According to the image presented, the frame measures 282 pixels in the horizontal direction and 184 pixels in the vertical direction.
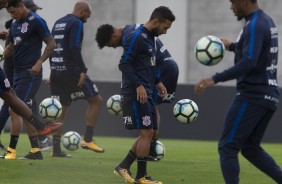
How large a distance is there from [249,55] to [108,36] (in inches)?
123

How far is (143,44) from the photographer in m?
9.02

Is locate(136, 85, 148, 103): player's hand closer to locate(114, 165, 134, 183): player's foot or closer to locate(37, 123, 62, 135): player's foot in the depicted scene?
locate(114, 165, 134, 183): player's foot

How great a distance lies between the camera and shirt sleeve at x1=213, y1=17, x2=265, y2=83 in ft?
23.3

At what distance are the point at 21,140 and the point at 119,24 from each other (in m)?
12.8

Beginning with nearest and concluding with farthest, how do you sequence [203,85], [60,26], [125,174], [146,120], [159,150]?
[203,85]
[146,120]
[125,174]
[159,150]
[60,26]

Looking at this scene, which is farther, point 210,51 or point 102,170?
point 102,170

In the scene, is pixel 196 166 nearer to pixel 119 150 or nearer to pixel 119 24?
pixel 119 150

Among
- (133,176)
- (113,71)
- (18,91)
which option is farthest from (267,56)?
(113,71)

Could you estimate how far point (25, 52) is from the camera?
11203 mm

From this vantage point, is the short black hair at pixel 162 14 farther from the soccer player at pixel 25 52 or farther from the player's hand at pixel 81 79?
the player's hand at pixel 81 79

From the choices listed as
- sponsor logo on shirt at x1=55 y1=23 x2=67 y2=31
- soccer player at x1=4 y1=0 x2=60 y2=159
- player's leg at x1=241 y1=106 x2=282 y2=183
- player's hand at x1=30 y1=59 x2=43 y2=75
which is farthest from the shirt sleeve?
sponsor logo on shirt at x1=55 y1=23 x2=67 y2=31

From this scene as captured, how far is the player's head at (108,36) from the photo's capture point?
9.88m

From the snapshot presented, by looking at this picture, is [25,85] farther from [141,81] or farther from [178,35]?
[178,35]

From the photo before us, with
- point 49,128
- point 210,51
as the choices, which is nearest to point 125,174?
point 49,128
